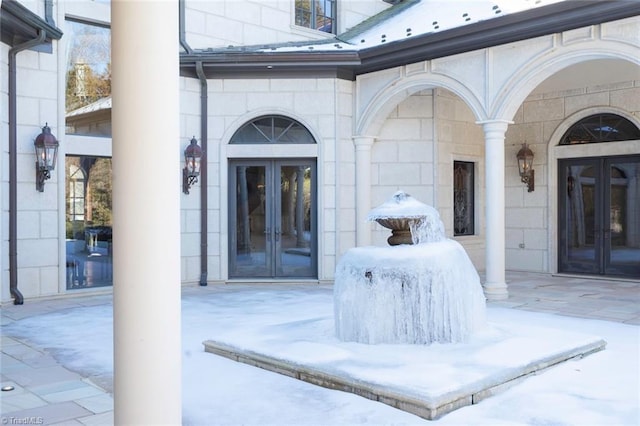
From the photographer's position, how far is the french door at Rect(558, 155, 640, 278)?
408 inches

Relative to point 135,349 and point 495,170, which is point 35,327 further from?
point 495,170

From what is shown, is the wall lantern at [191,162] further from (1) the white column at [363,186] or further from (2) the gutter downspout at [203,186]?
(1) the white column at [363,186]

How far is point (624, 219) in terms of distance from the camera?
34.3ft

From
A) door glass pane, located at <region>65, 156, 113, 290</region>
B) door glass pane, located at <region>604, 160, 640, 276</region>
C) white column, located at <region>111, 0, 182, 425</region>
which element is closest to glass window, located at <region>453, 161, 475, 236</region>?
door glass pane, located at <region>604, 160, 640, 276</region>

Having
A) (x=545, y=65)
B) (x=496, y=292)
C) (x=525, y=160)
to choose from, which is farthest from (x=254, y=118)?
(x=525, y=160)

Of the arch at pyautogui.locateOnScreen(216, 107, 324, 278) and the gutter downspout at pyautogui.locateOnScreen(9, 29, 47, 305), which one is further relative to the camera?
the arch at pyautogui.locateOnScreen(216, 107, 324, 278)

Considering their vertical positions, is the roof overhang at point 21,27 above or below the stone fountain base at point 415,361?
above

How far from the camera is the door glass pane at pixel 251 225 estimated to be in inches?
405

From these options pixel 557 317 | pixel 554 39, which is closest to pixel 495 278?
pixel 557 317

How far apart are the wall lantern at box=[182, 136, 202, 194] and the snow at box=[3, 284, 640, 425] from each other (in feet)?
9.69

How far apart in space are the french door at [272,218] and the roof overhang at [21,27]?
3.45 metres

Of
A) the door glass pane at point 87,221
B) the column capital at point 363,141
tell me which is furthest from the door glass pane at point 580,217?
the door glass pane at point 87,221

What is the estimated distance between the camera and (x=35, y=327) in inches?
257

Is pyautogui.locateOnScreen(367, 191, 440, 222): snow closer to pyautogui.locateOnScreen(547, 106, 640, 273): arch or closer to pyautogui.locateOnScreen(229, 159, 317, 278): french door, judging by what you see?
pyautogui.locateOnScreen(229, 159, 317, 278): french door
